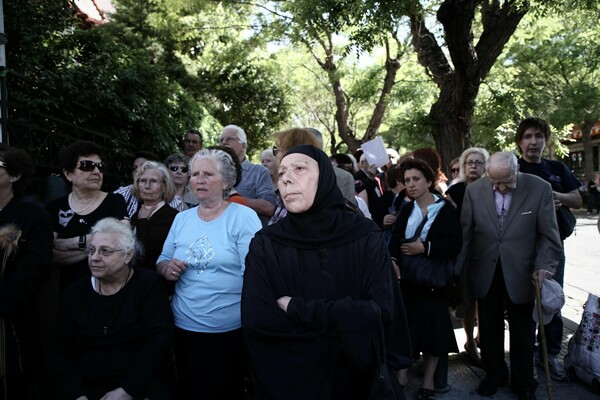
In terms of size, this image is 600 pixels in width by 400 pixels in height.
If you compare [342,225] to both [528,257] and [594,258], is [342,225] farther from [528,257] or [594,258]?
[594,258]

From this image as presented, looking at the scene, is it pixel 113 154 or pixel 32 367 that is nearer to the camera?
pixel 32 367

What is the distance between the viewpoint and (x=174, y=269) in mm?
2891

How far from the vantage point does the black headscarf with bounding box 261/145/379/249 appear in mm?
2369

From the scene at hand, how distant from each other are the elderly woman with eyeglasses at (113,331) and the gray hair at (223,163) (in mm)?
688

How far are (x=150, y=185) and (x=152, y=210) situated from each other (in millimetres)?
197

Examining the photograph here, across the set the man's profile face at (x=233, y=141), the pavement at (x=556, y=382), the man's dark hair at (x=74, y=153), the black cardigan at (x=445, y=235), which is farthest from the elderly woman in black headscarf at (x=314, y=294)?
the man's profile face at (x=233, y=141)

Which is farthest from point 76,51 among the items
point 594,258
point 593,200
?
point 593,200

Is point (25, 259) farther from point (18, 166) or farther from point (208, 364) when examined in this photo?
point (208, 364)

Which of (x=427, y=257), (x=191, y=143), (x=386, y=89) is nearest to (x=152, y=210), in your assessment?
(x=427, y=257)

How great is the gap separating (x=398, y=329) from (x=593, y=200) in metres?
24.9

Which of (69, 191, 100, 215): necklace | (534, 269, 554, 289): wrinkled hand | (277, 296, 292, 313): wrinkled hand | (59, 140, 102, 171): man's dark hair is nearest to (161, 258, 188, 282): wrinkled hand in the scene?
(277, 296, 292, 313): wrinkled hand

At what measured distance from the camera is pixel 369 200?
5945 mm

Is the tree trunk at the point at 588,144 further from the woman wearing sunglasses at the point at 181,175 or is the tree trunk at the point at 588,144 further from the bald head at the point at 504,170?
the woman wearing sunglasses at the point at 181,175

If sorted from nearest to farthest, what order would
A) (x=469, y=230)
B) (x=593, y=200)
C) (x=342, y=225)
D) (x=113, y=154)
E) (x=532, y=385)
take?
1. (x=342, y=225)
2. (x=532, y=385)
3. (x=469, y=230)
4. (x=113, y=154)
5. (x=593, y=200)
